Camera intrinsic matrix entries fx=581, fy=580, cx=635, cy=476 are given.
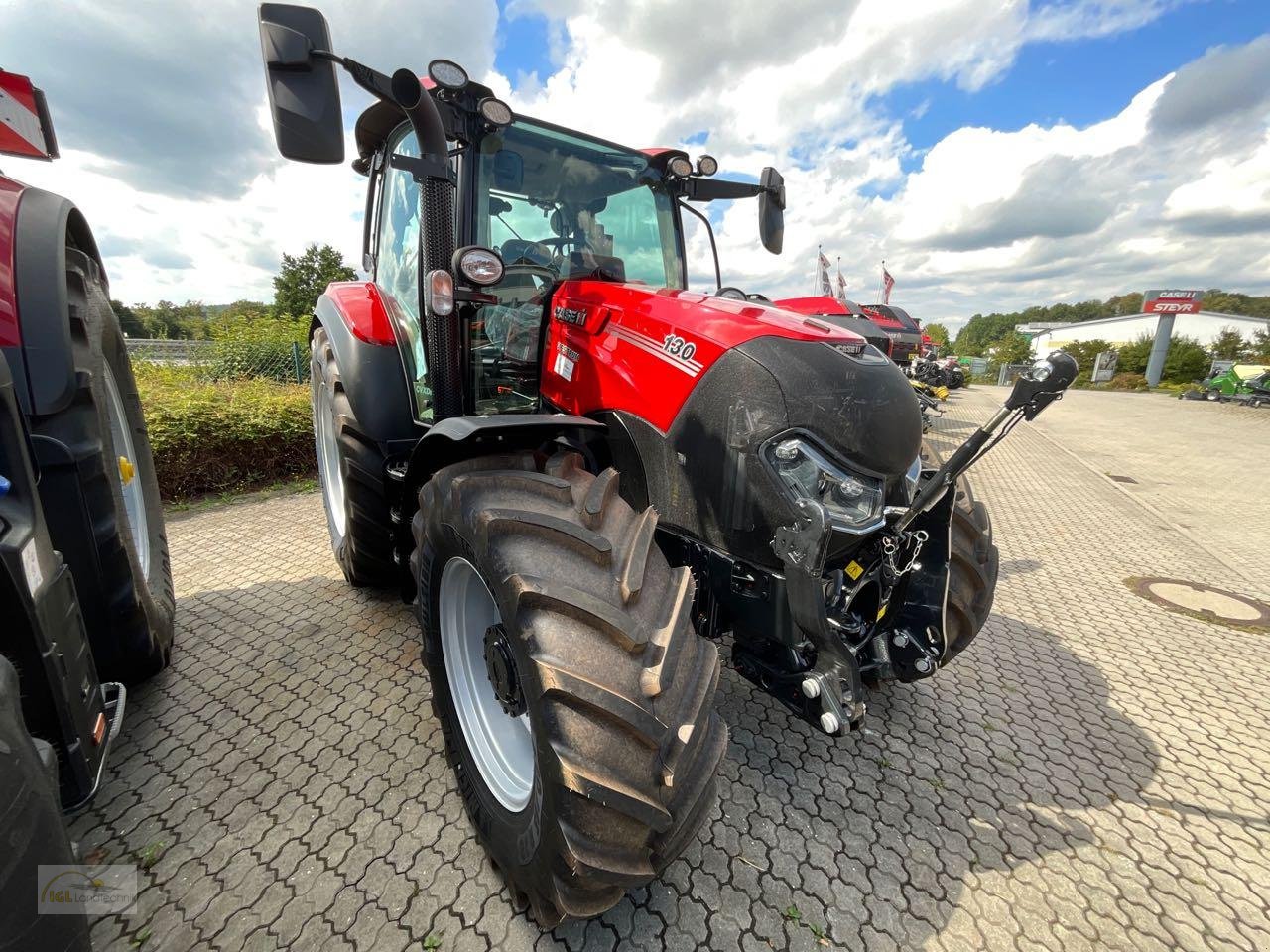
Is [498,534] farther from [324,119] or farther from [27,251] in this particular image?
[27,251]

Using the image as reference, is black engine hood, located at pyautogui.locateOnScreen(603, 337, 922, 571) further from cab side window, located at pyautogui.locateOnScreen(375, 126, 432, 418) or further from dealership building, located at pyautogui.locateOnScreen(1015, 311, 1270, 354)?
dealership building, located at pyautogui.locateOnScreen(1015, 311, 1270, 354)

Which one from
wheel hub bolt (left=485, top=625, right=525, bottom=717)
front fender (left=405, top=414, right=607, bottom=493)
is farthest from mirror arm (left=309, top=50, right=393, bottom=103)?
wheel hub bolt (left=485, top=625, right=525, bottom=717)

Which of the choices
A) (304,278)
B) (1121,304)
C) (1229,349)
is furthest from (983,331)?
(304,278)

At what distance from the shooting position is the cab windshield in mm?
2336

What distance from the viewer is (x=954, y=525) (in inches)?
86.7

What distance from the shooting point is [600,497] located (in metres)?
1.47

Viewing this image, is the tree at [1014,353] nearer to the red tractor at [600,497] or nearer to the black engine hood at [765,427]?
the red tractor at [600,497]

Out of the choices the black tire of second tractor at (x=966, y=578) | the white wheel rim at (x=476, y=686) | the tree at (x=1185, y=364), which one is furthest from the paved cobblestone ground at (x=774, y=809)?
the tree at (x=1185, y=364)

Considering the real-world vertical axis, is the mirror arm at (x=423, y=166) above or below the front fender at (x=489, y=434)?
above

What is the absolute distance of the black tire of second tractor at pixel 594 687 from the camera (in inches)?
47.0

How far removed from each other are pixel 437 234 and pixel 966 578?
7.65 feet

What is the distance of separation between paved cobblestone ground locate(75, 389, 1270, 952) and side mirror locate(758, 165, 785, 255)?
221cm

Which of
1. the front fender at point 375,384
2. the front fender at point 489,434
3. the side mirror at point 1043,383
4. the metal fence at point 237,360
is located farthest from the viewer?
the metal fence at point 237,360

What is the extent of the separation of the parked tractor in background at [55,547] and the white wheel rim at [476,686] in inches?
34.0
